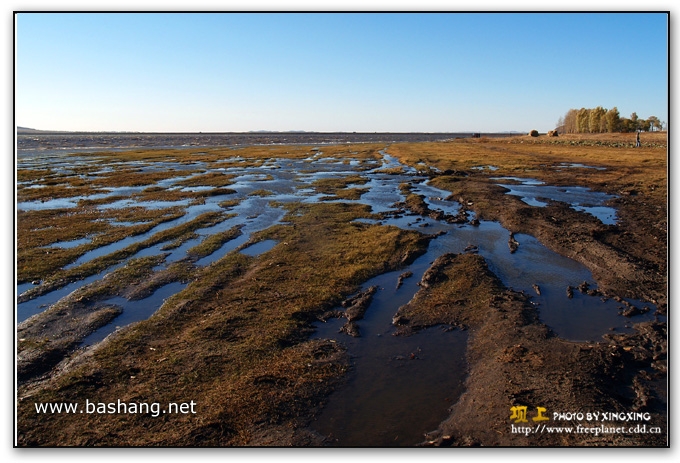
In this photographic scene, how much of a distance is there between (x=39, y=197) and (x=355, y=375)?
36146 mm

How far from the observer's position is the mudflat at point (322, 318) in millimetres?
8383

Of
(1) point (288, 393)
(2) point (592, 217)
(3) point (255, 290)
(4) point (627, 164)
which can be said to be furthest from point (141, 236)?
(4) point (627, 164)

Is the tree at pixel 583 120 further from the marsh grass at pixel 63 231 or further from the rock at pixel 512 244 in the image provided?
the marsh grass at pixel 63 231

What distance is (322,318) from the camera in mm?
13094

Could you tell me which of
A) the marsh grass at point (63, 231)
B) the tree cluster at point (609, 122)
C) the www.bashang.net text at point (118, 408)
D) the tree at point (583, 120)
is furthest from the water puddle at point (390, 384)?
the tree at point (583, 120)

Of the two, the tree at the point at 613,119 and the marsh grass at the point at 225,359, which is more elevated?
the tree at the point at 613,119

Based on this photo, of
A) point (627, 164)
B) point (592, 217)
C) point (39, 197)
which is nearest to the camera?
point (592, 217)

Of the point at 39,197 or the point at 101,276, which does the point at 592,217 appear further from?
the point at 39,197

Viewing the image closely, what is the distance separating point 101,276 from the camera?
16.8 m

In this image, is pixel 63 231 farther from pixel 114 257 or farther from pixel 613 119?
pixel 613 119

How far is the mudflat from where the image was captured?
8.38 metres

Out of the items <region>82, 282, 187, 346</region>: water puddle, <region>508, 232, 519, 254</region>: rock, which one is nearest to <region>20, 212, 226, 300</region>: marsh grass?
<region>82, 282, 187, 346</region>: water puddle

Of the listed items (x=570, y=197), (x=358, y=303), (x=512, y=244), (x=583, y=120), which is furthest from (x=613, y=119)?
(x=358, y=303)

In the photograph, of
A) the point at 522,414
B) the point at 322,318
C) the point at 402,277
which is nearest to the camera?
the point at 522,414
